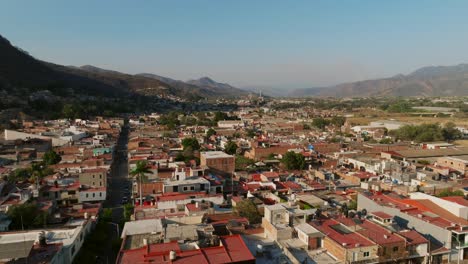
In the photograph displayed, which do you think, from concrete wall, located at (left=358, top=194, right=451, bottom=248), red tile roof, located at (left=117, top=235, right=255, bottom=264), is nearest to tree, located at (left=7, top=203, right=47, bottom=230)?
red tile roof, located at (left=117, top=235, right=255, bottom=264)

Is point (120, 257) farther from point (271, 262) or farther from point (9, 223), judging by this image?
point (9, 223)

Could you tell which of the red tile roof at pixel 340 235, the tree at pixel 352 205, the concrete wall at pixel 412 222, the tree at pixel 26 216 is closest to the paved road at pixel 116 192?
the tree at pixel 26 216

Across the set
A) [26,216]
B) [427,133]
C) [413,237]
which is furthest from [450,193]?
[427,133]

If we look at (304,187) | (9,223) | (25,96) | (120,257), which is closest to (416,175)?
(304,187)

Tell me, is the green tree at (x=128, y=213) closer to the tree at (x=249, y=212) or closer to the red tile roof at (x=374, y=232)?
the tree at (x=249, y=212)

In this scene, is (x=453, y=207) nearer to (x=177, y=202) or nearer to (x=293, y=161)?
(x=177, y=202)
